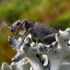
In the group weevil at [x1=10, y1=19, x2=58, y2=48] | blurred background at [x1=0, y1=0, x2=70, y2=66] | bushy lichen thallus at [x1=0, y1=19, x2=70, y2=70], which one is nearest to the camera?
bushy lichen thallus at [x1=0, y1=19, x2=70, y2=70]

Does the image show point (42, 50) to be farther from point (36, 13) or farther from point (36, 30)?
point (36, 13)

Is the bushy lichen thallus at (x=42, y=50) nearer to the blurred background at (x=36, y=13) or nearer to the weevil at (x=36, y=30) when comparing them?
the weevil at (x=36, y=30)


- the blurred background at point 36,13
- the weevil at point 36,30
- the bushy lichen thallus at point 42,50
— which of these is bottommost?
the bushy lichen thallus at point 42,50

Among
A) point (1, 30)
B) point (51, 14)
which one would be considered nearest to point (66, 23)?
point (51, 14)

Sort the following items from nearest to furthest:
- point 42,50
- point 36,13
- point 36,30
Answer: point 42,50, point 36,30, point 36,13

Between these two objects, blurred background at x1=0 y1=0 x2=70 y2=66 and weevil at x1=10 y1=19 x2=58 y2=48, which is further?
blurred background at x1=0 y1=0 x2=70 y2=66

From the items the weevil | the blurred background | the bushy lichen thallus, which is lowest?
the bushy lichen thallus

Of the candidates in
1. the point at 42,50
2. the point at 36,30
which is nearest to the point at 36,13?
the point at 36,30

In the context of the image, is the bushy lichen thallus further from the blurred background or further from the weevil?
the blurred background

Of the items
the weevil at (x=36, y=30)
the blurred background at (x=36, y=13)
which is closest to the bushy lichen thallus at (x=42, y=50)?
the weevil at (x=36, y=30)

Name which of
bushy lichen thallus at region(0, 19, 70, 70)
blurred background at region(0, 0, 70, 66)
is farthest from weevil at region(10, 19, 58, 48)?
blurred background at region(0, 0, 70, 66)
